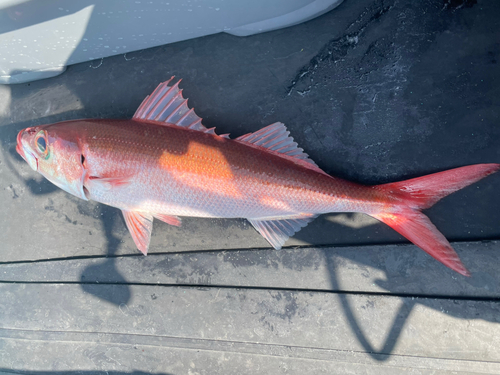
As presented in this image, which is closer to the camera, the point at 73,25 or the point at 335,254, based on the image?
the point at 73,25

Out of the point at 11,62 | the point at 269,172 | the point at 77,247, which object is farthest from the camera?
the point at 77,247

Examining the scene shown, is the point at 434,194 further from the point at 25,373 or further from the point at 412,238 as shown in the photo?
the point at 25,373

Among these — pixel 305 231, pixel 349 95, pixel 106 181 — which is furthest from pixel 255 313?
pixel 349 95

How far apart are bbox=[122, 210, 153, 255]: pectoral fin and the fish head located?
32 centimetres

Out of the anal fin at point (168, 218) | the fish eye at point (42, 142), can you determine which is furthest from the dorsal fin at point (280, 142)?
the fish eye at point (42, 142)

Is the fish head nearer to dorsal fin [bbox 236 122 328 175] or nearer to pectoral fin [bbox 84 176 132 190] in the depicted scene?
pectoral fin [bbox 84 176 132 190]

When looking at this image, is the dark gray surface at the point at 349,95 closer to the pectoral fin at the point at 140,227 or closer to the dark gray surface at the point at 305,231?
the dark gray surface at the point at 305,231

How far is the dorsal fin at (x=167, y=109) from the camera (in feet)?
5.87

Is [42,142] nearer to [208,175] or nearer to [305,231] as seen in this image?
[208,175]

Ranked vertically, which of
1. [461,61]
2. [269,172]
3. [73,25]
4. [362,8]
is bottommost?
[269,172]

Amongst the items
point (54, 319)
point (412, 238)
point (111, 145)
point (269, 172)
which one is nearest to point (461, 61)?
point (412, 238)

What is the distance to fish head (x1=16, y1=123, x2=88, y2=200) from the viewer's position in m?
1.75

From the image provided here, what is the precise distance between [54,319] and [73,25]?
89.9 inches

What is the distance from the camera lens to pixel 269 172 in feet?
5.56
